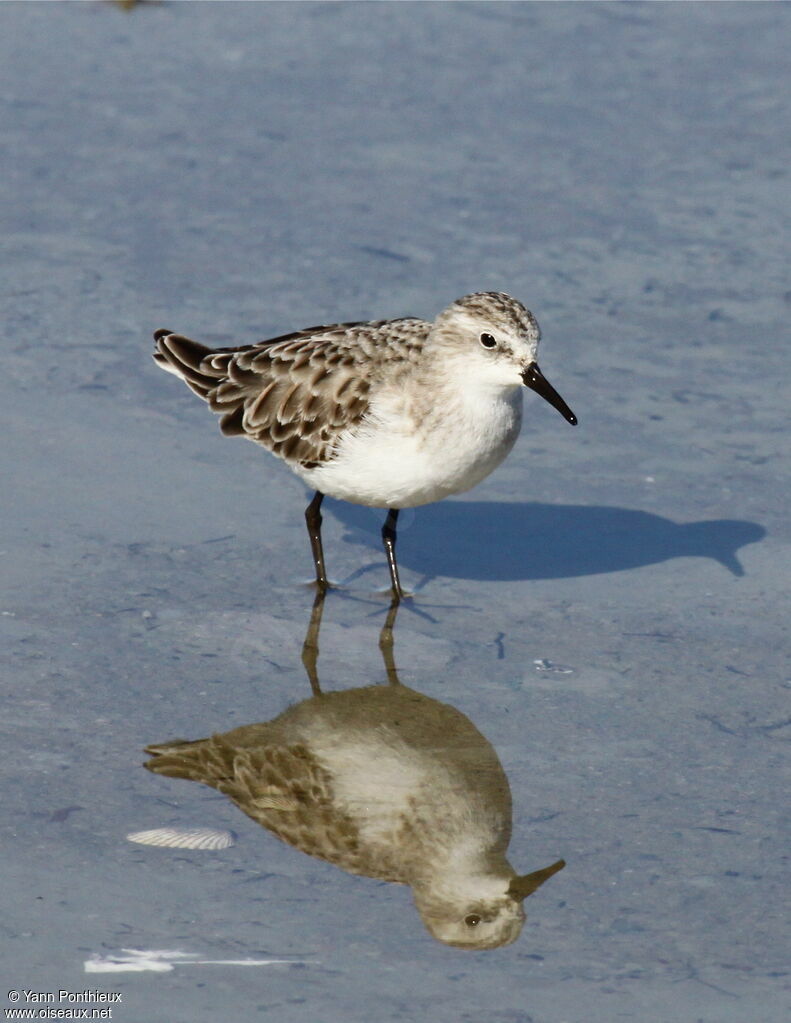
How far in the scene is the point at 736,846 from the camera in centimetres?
677

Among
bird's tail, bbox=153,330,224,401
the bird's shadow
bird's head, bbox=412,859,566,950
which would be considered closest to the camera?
bird's head, bbox=412,859,566,950

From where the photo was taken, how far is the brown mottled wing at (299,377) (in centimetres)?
877

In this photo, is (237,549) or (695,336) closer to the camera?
(237,549)

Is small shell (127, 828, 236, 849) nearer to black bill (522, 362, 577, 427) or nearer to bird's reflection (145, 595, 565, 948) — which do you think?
bird's reflection (145, 595, 565, 948)

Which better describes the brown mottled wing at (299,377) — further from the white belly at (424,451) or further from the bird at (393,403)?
the white belly at (424,451)

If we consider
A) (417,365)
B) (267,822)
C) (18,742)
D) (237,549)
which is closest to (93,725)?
(18,742)

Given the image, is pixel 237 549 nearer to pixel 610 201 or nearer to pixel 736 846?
pixel 736 846

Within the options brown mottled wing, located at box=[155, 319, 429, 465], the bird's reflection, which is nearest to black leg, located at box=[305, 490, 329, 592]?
brown mottled wing, located at box=[155, 319, 429, 465]

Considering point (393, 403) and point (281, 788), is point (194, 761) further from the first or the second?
point (393, 403)

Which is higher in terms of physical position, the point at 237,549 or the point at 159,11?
the point at 159,11

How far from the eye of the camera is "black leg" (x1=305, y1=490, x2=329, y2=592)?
8852 mm

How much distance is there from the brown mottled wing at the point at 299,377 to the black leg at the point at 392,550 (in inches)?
20.6

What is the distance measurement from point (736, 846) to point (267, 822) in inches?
72.9

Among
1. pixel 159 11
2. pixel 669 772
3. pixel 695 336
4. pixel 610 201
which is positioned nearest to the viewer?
Result: pixel 669 772
